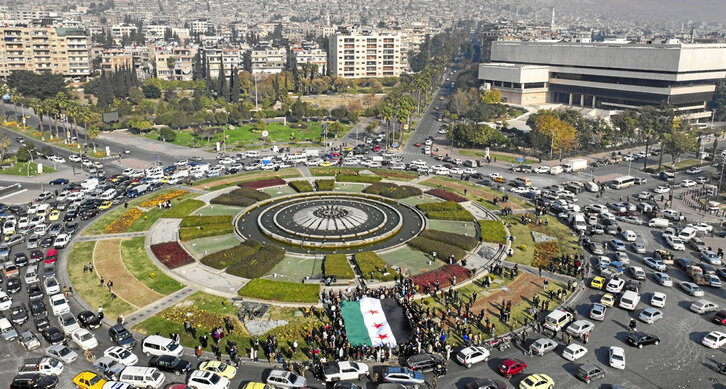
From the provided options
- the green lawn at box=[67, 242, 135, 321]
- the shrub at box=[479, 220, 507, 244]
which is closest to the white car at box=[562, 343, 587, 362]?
the shrub at box=[479, 220, 507, 244]

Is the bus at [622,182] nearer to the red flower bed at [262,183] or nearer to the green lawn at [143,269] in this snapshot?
the red flower bed at [262,183]

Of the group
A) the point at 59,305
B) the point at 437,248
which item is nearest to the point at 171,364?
the point at 59,305

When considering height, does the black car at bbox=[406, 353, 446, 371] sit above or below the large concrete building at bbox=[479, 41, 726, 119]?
below

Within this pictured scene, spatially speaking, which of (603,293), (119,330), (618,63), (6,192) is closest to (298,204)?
(119,330)

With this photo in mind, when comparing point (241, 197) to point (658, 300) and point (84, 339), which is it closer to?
point (84, 339)

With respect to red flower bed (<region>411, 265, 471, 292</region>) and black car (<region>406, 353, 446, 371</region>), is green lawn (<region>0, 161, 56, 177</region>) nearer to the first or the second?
red flower bed (<region>411, 265, 471, 292</region>)

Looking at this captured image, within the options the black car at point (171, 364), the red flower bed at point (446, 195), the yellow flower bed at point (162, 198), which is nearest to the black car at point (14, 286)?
the black car at point (171, 364)

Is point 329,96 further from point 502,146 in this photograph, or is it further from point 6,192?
point 6,192
